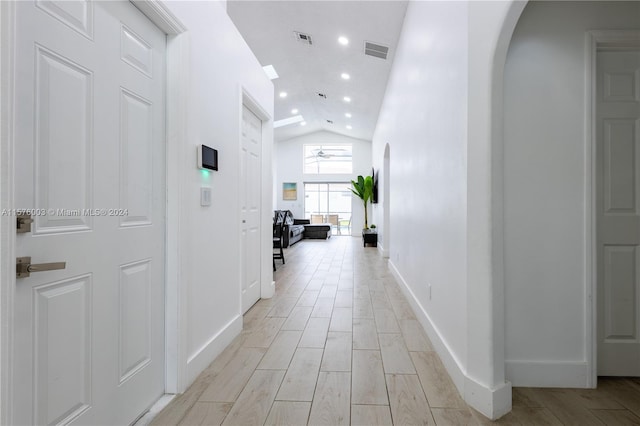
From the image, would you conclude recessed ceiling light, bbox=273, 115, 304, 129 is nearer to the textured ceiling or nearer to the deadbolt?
the textured ceiling

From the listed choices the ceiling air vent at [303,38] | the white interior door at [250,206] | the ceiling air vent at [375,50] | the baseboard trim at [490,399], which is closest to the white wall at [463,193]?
the baseboard trim at [490,399]

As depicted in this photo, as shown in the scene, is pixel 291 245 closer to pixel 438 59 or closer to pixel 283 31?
pixel 283 31

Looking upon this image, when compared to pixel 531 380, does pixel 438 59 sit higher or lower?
higher

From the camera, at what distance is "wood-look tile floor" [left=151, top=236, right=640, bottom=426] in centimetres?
158

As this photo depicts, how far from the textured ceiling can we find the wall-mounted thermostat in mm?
3018

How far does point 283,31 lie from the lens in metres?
5.07

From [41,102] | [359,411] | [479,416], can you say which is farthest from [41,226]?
[479,416]

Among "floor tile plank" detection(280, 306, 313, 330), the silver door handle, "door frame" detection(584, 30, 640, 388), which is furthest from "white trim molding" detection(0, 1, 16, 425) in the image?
"door frame" detection(584, 30, 640, 388)

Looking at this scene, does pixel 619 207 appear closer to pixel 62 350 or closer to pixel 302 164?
pixel 62 350

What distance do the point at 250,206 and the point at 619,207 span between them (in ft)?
9.07

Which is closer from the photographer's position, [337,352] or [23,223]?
[23,223]

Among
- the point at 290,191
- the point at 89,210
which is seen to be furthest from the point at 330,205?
the point at 89,210

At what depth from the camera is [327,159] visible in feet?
40.1

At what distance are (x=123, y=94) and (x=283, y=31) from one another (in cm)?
428
